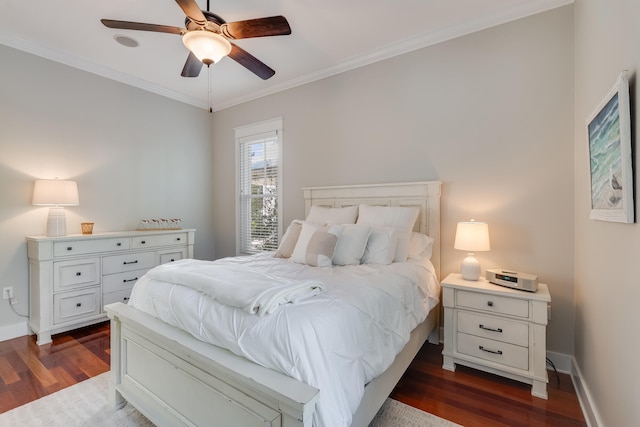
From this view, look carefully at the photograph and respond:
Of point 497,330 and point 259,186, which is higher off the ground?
point 259,186

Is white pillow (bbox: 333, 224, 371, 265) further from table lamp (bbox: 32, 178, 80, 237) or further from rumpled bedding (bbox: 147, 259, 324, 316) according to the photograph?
table lamp (bbox: 32, 178, 80, 237)

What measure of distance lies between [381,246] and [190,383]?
1.60 m

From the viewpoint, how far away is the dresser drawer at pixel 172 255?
3.61 meters

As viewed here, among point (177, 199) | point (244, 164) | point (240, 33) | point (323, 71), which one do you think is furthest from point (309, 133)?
point (177, 199)

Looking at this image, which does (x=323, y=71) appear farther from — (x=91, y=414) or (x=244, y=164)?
(x=91, y=414)

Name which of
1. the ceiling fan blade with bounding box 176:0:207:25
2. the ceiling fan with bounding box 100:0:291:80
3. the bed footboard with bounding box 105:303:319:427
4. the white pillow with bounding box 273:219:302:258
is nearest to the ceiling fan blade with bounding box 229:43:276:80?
the ceiling fan with bounding box 100:0:291:80

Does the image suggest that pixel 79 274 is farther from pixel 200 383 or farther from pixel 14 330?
pixel 200 383

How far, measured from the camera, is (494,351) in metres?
2.09

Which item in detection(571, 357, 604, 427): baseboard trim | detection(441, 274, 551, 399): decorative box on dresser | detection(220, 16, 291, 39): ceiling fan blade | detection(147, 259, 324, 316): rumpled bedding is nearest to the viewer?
detection(147, 259, 324, 316): rumpled bedding

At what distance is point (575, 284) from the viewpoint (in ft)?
7.20

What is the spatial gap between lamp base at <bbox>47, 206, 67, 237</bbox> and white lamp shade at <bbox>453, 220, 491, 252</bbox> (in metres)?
3.76

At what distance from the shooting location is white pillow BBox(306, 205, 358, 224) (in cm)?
293

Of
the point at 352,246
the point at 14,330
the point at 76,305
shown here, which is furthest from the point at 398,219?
the point at 14,330

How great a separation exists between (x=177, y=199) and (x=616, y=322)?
4.59 meters
